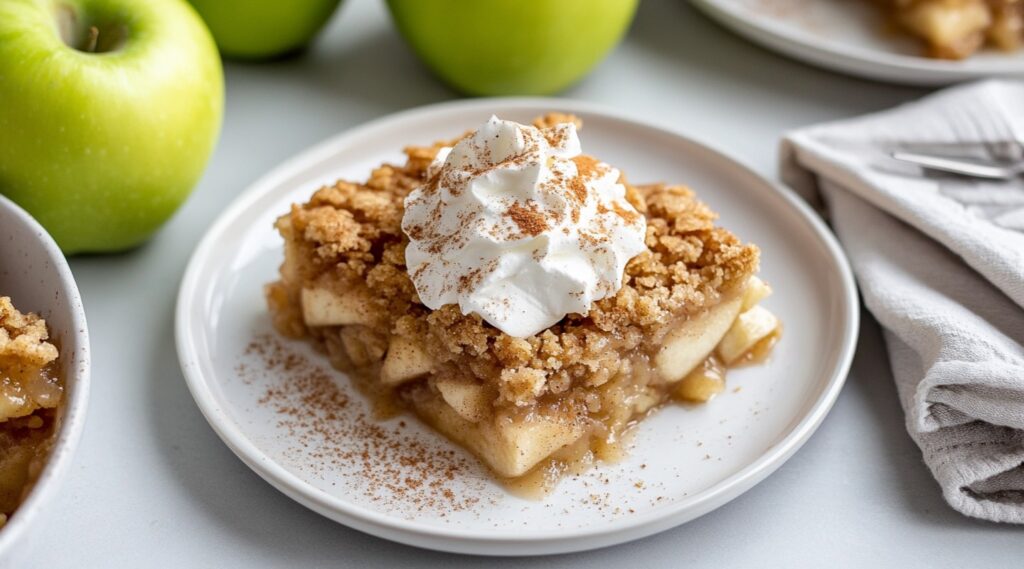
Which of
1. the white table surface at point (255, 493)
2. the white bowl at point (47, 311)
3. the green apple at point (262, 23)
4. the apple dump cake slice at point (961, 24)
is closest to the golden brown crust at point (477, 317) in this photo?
the white table surface at point (255, 493)

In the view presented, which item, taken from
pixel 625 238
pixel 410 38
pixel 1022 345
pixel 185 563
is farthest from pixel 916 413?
pixel 410 38

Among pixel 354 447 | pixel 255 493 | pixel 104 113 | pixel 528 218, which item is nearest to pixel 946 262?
pixel 528 218

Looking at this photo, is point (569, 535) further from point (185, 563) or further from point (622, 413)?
point (185, 563)

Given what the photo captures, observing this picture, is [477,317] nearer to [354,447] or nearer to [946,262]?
[354,447]

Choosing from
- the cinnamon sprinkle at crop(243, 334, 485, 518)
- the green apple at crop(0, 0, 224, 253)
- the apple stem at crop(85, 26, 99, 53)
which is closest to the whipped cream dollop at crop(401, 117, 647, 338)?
the cinnamon sprinkle at crop(243, 334, 485, 518)

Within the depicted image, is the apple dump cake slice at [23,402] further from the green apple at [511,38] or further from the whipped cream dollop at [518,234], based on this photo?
the green apple at [511,38]

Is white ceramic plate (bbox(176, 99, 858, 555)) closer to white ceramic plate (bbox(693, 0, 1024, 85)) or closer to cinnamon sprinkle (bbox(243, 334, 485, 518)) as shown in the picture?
cinnamon sprinkle (bbox(243, 334, 485, 518))
